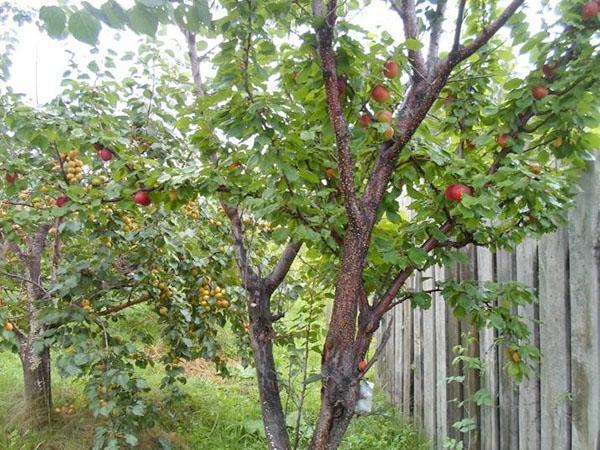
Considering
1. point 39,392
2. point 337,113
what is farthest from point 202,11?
point 39,392

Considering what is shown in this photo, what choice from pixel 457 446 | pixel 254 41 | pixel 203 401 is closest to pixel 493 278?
pixel 457 446

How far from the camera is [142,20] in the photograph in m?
0.95

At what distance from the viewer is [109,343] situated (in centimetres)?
286

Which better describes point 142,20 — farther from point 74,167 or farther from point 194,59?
point 74,167

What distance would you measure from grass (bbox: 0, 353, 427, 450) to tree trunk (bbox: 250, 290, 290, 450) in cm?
143

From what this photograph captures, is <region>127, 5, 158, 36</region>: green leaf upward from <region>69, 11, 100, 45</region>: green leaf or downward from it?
upward

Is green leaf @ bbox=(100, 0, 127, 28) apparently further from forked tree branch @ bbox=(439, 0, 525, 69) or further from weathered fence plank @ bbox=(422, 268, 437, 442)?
weathered fence plank @ bbox=(422, 268, 437, 442)

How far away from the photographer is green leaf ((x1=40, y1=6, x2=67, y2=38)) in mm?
917

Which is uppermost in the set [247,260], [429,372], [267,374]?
[247,260]

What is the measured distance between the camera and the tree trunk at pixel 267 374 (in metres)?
1.85

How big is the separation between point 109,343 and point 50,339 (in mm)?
347

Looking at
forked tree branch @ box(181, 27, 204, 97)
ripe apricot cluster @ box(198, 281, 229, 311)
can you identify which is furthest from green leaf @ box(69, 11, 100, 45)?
ripe apricot cluster @ box(198, 281, 229, 311)

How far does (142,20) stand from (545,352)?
203cm

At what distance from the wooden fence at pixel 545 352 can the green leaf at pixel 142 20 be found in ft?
5.38
